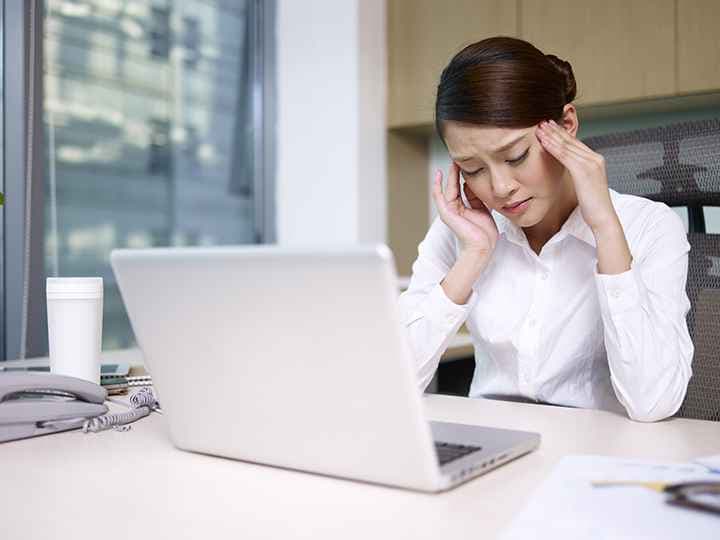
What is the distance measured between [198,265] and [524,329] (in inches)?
31.2

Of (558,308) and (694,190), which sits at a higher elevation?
(694,190)

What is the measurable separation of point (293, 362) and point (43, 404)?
1.34ft

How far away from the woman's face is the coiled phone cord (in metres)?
0.61

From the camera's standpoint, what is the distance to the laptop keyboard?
2.18 feet

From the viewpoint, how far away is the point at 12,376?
2.92 feet

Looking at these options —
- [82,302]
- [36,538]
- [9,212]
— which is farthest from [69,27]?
[36,538]

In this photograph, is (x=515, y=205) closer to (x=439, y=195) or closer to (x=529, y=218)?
(x=529, y=218)

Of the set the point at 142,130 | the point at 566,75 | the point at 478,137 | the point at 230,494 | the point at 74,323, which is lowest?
the point at 230,494

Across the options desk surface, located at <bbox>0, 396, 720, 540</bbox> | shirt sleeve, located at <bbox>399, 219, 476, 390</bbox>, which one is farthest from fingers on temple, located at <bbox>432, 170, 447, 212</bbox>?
desk surface, located at <bbox>0, 396, 720, 540</bbox>

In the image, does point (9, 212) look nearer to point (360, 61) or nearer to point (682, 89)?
point (360, 61)

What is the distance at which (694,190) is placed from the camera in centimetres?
133

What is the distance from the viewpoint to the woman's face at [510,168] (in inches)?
46.4

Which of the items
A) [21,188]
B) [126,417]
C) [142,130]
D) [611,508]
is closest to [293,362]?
[611,508]

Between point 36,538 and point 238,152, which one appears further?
point 238,152
